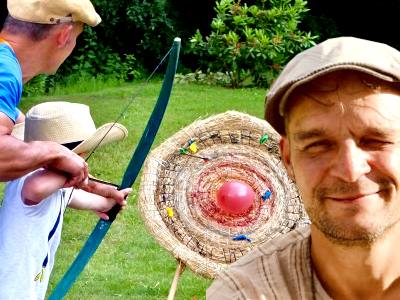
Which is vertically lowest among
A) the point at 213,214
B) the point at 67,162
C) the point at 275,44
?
the point at 275,44

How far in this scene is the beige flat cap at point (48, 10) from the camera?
3467mm

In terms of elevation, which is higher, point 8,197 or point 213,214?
point 8,197

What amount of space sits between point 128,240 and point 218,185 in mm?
1595

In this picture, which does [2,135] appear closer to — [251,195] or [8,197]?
[8,197]


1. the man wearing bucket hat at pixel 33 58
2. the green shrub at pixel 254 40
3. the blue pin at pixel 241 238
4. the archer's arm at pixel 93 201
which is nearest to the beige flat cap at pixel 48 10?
the man wearing bucket hat at pixel 33 58

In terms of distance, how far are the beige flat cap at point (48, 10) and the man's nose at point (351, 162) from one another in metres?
2.15

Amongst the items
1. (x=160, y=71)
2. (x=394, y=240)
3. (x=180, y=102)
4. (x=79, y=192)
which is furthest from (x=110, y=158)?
(x=394, y=240)

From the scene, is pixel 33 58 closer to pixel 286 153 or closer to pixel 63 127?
pixel 63 127

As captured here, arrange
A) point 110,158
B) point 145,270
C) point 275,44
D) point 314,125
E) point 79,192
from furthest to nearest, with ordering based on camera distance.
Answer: point 275,44 → point 110,158 → point 145,270 → point 79,192 → point 314,125

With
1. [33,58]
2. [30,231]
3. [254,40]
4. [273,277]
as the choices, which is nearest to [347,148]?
[273,277]

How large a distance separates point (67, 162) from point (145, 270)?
2.25 meters

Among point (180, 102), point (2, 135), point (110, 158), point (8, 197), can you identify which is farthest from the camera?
point (180, 102)

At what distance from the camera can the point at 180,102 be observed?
28.7 ft

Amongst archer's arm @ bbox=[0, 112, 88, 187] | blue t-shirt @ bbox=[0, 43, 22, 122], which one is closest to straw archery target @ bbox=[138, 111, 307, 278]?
archer's arm @ bbox=[0, 112, 88, 187]
